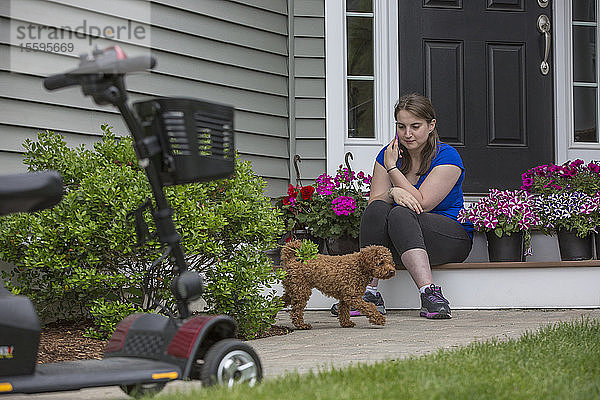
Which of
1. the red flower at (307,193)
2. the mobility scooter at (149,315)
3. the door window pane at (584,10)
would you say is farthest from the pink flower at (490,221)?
the mobility scooter at (149,315)

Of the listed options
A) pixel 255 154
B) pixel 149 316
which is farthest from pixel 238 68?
pixel 149 316

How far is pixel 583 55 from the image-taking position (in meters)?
6.30

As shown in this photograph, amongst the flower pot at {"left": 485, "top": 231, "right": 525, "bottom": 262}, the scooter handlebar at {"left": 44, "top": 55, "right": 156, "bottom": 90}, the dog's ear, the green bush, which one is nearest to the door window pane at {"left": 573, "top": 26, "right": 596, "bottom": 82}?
the flower pot at {"left": 485, "top": 231, "right": 525, "bottom": 262}

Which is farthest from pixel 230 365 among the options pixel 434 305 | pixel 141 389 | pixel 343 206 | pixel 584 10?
pixel 584 10

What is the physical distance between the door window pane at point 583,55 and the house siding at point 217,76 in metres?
1.91

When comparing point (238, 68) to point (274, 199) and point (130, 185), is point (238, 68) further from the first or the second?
point (130, 185)

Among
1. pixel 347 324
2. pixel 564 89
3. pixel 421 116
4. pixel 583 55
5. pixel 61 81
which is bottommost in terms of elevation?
pixel 347 324

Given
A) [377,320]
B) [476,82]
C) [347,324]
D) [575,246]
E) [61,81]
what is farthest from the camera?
[476,82]

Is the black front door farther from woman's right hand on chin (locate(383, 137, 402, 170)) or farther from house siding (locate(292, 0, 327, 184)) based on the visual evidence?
woman's right hand on chin (locate(383, 137, 402, 170))

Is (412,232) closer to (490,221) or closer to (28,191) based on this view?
(490,221)

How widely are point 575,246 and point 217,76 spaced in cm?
247

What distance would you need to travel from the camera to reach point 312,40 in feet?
19.5

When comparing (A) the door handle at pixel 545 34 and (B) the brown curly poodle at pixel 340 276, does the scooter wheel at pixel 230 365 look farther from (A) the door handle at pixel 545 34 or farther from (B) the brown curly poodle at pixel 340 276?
(A) the door handle at pixel 545 34

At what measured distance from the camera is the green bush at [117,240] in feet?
11.6
